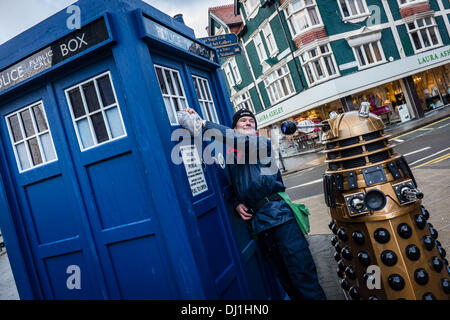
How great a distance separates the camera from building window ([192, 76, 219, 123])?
3.20 metres

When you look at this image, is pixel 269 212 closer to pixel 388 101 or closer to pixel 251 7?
pixel 388 101

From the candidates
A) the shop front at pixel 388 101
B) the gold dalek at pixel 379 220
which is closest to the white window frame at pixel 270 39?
the shop front at pixel 388 101

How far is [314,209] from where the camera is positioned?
658cm

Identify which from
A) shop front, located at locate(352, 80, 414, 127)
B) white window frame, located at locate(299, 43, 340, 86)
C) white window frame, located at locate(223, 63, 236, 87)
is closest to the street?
shop front, located at locate(352, 80, 414, 127)

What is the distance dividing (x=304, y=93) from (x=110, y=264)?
1808 centimetres

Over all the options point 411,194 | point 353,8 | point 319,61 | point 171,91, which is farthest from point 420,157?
point 353,8

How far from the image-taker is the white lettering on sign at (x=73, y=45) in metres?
2.20

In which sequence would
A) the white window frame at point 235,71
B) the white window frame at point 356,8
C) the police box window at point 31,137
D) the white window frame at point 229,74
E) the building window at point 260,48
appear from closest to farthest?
the police box window at point 31,137
the white window frame at point 356,8
the building window at point 260,48
the white window frame at point 235,71
the white window frame at point 229,74

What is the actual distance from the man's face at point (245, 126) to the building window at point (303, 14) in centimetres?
1689

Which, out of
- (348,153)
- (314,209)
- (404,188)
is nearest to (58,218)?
(348,153)

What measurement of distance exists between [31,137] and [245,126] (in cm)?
205

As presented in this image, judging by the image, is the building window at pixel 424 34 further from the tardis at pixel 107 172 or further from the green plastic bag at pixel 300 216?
the tardis at pixel 107 172

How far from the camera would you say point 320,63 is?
17.4 m
